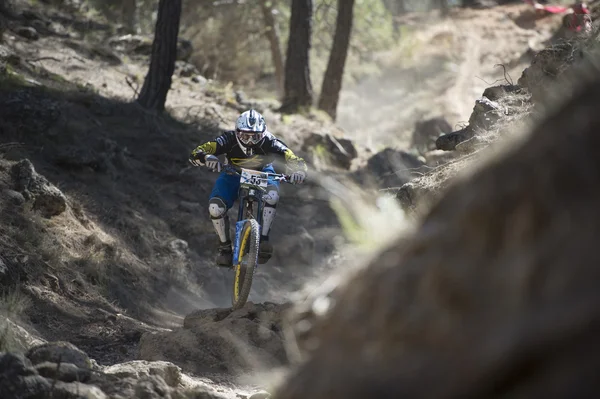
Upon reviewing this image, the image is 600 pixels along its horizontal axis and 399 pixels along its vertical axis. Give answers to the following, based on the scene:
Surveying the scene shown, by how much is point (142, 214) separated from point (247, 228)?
4.59 m

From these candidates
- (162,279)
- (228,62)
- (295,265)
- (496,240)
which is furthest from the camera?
(228,62)

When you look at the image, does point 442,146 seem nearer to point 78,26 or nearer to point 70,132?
point 70,132

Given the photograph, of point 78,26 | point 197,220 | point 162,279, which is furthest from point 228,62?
point 162,279

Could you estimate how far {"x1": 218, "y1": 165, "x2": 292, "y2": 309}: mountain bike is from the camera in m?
8.79

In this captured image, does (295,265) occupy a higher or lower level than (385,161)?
lower

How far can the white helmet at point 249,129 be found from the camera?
368 inches

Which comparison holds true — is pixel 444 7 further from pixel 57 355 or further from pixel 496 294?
pixel 496 294

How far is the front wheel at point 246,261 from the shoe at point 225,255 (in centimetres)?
31

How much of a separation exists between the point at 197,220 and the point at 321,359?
10747 mm

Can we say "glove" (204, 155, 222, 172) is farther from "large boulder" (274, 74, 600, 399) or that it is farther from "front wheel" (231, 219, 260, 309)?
"large boulder" (274, 74, 600, 399)

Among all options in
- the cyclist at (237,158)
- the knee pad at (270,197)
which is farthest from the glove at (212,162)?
the knee pad at (270,197)

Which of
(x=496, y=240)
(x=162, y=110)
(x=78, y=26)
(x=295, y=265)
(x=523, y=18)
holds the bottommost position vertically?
(x=496, y=240)

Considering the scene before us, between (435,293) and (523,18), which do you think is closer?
(435,293)

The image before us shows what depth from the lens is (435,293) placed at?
3080mm
